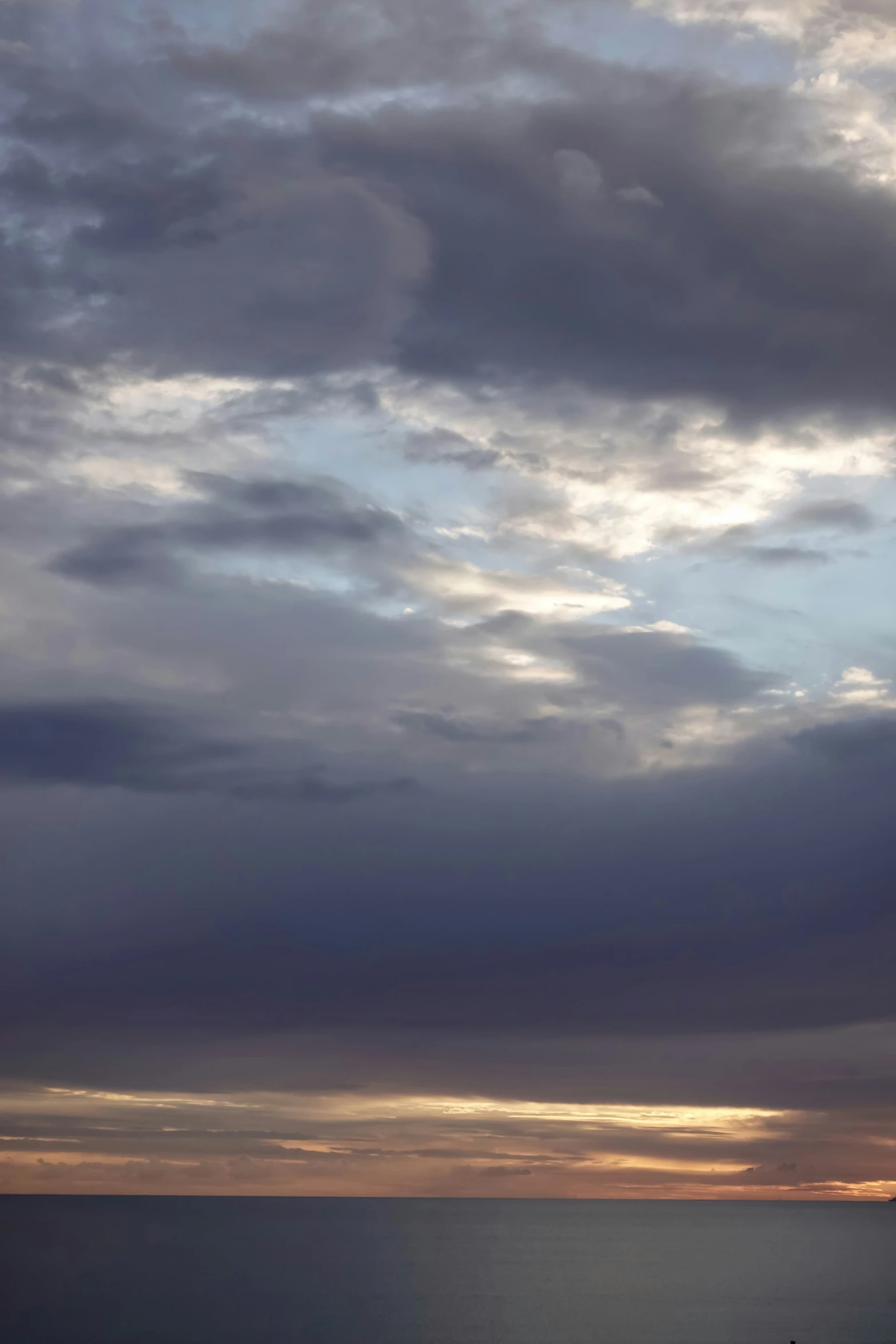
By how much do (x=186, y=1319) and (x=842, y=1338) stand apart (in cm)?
9890

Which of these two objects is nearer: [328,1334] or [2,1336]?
[2,1336]

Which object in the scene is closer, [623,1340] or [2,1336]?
[2,1336]

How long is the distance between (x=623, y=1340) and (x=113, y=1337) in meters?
73.6

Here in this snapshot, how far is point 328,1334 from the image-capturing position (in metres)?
192

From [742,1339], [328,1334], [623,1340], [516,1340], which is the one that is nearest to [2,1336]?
[328,1334]

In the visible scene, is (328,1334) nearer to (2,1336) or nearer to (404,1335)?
(404,1335)

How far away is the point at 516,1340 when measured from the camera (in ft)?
633

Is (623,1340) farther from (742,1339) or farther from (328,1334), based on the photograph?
(328,1334)

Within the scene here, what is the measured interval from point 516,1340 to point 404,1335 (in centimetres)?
1684

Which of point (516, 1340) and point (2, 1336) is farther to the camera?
point (516, 1340)

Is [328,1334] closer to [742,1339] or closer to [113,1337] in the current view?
[113,1337]

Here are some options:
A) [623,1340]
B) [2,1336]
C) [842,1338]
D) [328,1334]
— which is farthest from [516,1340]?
[2,1336]

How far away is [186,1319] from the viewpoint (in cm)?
19975

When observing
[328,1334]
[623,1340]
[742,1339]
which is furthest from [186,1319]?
[742,1339]
